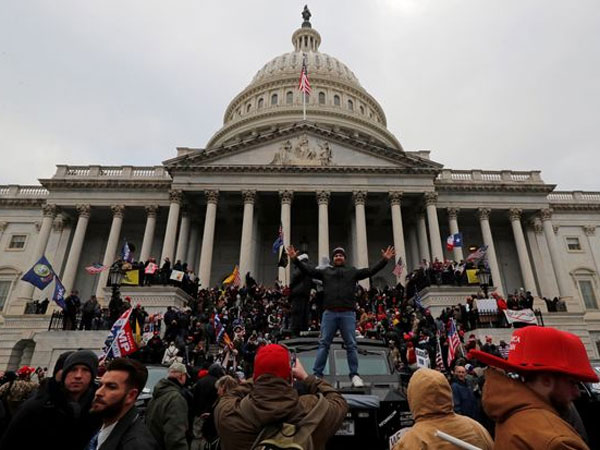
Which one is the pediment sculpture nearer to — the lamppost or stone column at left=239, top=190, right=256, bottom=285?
stone column at left=239, top=190, right=256, bottom=285

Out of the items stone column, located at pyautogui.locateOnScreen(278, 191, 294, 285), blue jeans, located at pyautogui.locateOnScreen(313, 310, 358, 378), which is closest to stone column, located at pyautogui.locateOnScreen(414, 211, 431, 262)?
stone column, located at pyautogui.locateOnScreen(278, 191, 294, 285)

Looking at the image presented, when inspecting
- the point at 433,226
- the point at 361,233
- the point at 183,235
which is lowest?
the point at 361,233

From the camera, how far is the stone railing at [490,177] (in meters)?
38.8

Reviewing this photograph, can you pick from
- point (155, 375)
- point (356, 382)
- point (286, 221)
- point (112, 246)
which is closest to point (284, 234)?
point (286, 221)

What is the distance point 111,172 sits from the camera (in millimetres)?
40031

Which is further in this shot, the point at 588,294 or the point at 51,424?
the point at 588,294

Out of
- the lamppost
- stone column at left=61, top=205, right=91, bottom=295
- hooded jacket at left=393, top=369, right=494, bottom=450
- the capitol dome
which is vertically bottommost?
hooded jacket at left=393, top=369, right=494, bottom=450

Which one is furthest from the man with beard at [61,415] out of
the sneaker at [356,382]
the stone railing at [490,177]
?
the stone railing at [490,177]

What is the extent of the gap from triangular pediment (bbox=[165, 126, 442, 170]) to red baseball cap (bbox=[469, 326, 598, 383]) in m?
33.6

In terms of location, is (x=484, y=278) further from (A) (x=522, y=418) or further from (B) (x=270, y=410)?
(A) (x=522, y=418)

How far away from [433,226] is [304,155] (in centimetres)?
1257

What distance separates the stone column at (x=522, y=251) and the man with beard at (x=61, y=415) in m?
37.1

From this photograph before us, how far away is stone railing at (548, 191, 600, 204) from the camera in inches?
1668

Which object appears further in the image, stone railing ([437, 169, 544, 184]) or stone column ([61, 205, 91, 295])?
stone railing ([437, 169, 544, 184])
